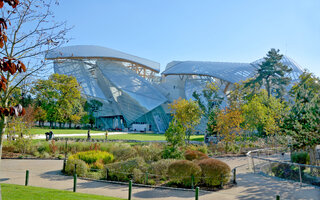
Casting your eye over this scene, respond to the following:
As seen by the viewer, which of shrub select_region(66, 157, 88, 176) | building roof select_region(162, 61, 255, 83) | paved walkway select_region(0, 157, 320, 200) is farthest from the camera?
building roof select_region(162, 61, 255, 83)

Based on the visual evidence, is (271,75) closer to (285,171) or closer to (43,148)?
(285,171)

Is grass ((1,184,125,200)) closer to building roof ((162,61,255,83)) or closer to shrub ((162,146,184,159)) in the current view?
shrub ((162,146,184,159))

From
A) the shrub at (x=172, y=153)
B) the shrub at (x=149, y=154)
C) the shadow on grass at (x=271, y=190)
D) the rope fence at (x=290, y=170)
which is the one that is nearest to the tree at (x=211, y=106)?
the shrub at (x=149, y=154)

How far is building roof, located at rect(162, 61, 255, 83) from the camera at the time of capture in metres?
65.0

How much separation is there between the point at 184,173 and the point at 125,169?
314 centimetres

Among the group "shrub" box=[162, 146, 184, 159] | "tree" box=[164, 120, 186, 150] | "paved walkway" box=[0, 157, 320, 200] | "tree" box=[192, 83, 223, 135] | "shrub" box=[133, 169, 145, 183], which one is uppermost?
"tree" box=[192, 83, 223, 135]

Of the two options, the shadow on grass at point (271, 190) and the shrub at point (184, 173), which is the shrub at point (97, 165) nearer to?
the shrub at point (184, 173)

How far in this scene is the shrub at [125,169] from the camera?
42.4ft

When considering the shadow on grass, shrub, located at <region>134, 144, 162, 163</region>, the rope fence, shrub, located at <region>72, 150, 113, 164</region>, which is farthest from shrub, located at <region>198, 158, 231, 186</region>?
shrub, located at <region>72, 150, 113, 164</region>

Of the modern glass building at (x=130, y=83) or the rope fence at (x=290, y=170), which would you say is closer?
the rope fence at (x=290, y=170)

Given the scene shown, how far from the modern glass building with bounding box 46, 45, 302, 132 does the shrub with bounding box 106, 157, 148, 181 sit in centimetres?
5394

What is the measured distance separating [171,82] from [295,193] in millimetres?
72906

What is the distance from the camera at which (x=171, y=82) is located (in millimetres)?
82875

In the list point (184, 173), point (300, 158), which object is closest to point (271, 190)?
point (184, 173)
